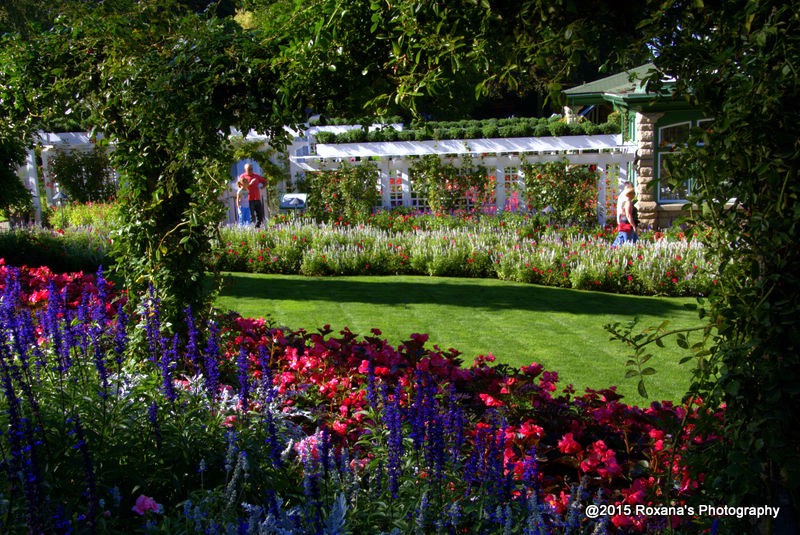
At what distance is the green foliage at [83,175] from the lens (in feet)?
62.7

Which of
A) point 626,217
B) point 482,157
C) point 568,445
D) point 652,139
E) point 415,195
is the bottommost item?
point 568,445

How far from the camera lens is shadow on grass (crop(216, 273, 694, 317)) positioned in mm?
8438

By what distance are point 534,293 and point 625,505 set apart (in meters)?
6.46

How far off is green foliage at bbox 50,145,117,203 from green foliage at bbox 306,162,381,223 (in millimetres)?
6599

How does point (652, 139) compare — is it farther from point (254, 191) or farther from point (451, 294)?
point (254, 191)

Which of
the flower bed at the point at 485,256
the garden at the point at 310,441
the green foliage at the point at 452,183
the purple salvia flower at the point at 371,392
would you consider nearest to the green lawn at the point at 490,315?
the flower bed at the point at 485,256

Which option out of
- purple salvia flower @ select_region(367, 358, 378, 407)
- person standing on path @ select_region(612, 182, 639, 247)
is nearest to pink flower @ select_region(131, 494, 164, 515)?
purple salvia flower @ select_region(367, 358, 378, 407)

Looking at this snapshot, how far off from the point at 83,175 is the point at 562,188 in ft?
42.6

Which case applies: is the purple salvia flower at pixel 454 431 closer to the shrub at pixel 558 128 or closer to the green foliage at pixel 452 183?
the green foliage at pixel 452 183

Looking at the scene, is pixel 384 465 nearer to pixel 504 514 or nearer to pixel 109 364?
pixel 504 514

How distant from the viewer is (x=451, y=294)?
30.1 feet

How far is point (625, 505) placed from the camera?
290 cm

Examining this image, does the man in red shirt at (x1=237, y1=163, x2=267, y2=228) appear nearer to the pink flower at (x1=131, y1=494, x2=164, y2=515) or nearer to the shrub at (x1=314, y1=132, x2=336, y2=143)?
the shrub at (x1=314, y1=132, x2=336, y2=143)

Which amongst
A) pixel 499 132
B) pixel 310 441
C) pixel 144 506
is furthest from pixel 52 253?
pixel 499 132
